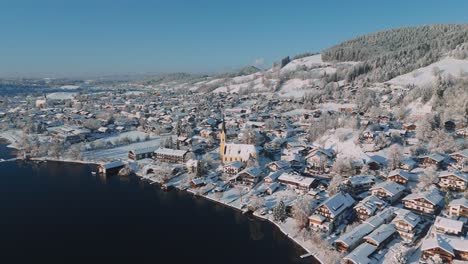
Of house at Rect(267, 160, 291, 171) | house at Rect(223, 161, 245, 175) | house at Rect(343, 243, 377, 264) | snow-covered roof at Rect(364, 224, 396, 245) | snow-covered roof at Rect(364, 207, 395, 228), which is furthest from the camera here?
house at Rect(223, 161, 245, 175)

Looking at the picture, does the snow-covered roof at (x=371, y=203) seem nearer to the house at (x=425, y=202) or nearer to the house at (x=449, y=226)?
the house at (x=425, y=202)

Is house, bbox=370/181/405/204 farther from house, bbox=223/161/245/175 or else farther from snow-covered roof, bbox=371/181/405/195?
house, bbox=223/161/245/175

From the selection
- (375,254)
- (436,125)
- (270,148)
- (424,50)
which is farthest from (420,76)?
(375,254)

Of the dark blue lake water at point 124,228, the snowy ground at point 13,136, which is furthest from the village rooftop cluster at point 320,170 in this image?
the dark blue lake water at point 124,228

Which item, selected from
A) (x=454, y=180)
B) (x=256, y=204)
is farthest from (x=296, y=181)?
(x=454, y=180)

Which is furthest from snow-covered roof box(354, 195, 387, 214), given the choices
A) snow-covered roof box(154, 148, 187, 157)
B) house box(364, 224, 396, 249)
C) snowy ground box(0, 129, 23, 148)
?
snowy ground box(0, 129, 23, 148)
